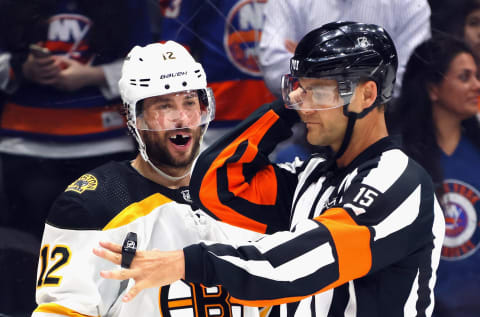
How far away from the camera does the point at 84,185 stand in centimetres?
191

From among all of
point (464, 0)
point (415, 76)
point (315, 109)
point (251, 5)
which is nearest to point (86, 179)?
point (315, 109)

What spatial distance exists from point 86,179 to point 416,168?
3.07 feet

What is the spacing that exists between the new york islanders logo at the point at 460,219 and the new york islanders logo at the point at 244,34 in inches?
36.1

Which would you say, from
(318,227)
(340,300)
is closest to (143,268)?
(318,227)

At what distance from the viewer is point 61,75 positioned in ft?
8.70

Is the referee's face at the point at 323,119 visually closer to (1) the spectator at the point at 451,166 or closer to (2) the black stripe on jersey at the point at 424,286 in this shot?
(2) the black stripe on jersey at the point at 424,286

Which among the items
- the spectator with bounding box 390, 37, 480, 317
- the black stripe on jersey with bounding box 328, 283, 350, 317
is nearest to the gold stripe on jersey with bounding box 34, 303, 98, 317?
the black stripe on jersey with bounding box 328, 283, 350, 317

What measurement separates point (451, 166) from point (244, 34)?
0.99 metres

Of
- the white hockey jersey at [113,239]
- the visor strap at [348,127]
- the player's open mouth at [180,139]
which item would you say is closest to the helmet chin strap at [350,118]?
the visor strap at [348,127]

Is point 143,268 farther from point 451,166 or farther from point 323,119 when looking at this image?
point 451,166

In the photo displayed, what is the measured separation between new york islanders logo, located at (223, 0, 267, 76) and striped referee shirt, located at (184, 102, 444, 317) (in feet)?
2.73

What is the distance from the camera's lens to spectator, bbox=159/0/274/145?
2.68 metres

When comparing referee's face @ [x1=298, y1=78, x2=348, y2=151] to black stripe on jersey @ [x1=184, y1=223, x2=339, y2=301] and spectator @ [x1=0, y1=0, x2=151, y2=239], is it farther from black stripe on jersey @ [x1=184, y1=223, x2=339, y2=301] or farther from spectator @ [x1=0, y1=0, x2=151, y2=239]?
spectator @ [x1=0, y1=0, x2=151, y2=239]

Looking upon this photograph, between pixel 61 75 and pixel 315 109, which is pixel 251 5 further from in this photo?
pixel 315 109
